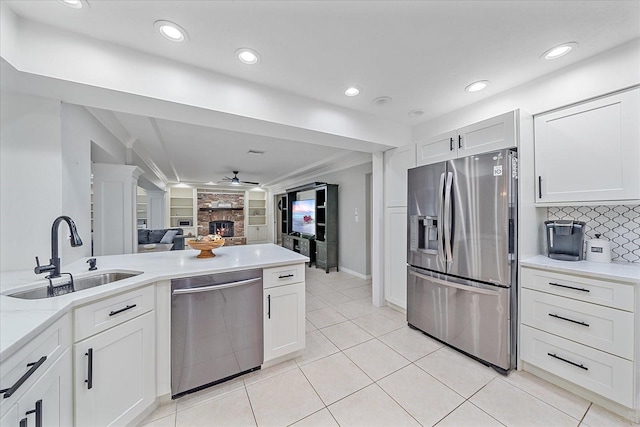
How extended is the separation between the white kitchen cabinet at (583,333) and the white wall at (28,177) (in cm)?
359

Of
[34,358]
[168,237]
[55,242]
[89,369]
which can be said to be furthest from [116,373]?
[168,237]

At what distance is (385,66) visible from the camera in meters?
1.85

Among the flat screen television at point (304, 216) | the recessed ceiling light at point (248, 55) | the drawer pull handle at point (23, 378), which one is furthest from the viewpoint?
→ the flat screen television at point (304, 216)

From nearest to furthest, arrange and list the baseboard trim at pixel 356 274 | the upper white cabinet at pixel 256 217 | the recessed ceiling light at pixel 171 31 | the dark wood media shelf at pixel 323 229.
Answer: the recessed ceiling light at pixel 171 31 → the baseboard trim at pixel 356 274 → the dark wood media shelf at pixel 323 229 → the upper white cabinet at pixel 256 217

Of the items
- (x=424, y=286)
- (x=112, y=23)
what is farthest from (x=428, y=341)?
(x=112, y=23)

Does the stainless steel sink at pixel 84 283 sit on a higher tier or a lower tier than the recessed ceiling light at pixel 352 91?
lower

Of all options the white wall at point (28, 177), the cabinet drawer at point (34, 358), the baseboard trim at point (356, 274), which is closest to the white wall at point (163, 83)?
the white wall at point (28, 177)

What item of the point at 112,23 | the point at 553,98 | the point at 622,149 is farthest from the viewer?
the point at 553,98

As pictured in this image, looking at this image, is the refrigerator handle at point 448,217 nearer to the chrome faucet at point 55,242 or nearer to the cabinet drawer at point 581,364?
the cabinet drawer at point 581,364

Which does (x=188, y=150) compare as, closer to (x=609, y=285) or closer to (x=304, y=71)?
(x=304, y=71)

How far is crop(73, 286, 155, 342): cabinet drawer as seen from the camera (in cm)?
118

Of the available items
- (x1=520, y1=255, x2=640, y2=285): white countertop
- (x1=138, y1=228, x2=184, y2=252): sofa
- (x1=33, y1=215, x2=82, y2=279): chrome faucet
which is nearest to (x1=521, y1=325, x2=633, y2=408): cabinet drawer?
(x1=520, y1=255, x2=640, y2=285): white countertop

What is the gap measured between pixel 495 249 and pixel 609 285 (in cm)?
62

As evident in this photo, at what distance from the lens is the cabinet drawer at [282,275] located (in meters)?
1.92
